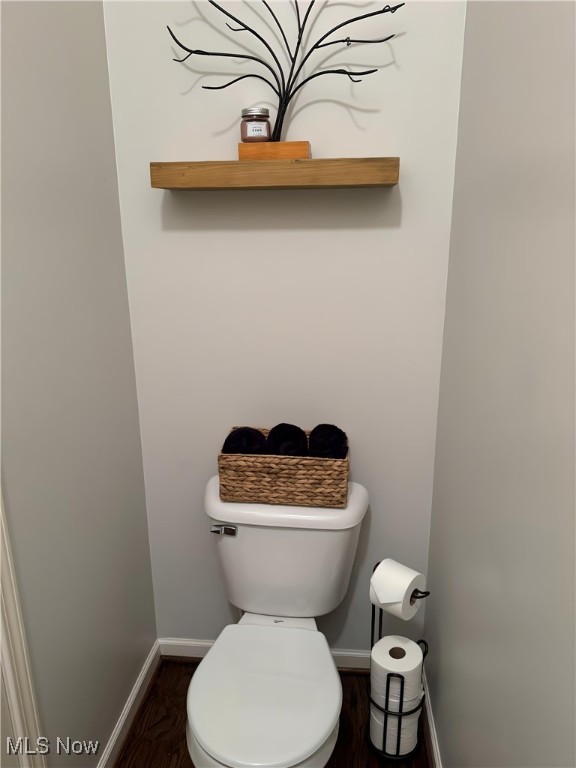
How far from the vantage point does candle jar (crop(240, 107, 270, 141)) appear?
1433mm

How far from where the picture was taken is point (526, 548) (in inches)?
36.9

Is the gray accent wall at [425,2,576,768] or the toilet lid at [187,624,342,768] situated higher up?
the gray accent wall at [425,2,576,768]

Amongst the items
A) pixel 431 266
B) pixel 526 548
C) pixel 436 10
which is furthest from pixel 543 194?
pixel 436 10

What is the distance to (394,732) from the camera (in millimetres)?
1581

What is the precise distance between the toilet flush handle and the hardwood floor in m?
0.65

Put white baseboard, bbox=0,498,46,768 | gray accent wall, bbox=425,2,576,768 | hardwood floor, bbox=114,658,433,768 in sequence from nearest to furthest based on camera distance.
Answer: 1. gray accent wall, bbox=425,2,576,768
2. white baseboard, bbox=0,498,46,768
3. hardwood floor, bbox=114,658,433,768

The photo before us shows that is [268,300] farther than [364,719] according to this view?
No

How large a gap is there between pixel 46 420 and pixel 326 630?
1.17 meters

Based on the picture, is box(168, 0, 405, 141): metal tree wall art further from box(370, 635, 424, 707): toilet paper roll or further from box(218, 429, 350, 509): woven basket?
box(370, 635, 424, 707): toilet paper roll

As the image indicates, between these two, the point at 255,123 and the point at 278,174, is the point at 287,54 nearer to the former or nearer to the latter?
the point at 255,123

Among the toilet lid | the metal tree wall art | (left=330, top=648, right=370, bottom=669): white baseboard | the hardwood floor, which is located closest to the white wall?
the metal tree wall art

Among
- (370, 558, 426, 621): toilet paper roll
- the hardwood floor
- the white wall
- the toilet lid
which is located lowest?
the hardwood floor

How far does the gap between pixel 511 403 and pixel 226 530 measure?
87 cm

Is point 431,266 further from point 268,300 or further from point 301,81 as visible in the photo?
point 301,81
